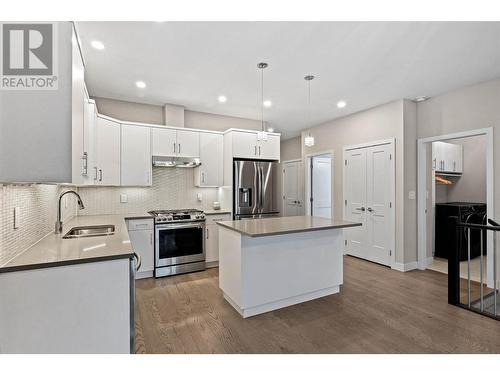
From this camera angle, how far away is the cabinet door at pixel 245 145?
169 inches

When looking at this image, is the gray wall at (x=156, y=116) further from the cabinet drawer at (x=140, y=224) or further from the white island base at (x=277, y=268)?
the white island base at (x=277, y=268)

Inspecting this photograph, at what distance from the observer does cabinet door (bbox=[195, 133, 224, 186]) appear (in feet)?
14.1

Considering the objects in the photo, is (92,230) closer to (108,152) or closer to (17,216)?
(17,216)

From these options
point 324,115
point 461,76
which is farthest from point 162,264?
point 461,76

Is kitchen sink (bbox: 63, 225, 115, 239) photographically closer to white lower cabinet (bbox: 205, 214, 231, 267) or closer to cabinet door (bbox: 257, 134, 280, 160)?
white lower cabinet (bbox: 205, 214, 231, 267)

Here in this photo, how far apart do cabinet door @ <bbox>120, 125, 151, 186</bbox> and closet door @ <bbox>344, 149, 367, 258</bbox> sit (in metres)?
3.51

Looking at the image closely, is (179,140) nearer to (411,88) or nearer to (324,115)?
(324,115)

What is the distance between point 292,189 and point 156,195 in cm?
346

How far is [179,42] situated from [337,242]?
2758mm

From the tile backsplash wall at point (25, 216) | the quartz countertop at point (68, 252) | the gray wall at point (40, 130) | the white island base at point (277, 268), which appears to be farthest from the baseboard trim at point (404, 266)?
the tile backsplash wall at point (25, 216)

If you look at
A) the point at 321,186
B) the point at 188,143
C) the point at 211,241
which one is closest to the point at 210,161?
the point at 188,143

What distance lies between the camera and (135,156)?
151 inches

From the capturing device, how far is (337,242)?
121 inches
